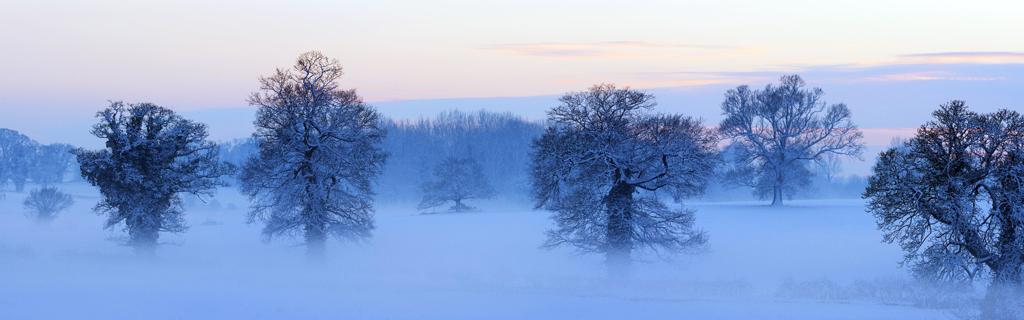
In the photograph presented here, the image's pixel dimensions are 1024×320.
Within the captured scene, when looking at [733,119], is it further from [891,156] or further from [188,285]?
[188,285]

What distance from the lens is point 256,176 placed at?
34656 millimetres

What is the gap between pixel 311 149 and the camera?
34.8 m

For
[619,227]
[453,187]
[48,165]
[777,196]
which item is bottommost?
→ [48,165]

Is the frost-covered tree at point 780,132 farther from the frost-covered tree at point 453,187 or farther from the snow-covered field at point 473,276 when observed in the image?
the frost-covered tree at point 453,187

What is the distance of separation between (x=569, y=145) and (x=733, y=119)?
27355 millimetres

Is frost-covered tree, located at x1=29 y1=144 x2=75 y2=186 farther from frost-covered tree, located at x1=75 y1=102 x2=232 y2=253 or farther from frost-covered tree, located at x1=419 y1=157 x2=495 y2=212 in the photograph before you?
frost-covered tree, located at x1=75 y1=102 x2=232 y2=253

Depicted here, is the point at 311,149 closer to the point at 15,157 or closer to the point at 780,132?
the point at 780,132

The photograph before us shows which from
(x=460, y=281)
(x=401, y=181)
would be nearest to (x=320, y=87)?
(x=460, y=281)

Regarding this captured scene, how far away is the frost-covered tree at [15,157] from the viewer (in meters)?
110

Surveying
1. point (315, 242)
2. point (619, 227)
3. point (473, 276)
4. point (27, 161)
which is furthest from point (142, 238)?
point (27, 161)

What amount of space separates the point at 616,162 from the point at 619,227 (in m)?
2.54

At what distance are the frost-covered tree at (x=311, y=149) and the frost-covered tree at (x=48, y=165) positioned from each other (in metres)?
95.2

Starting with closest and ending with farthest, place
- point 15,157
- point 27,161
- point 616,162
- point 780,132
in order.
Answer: point 616,162 < point 780,132 < point 15,157 < point 27,161

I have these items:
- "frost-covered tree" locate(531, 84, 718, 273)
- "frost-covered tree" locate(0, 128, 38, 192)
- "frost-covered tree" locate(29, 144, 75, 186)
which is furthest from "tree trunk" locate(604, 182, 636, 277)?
"frost-covered tree" locate(29, 144, 75, 186)
